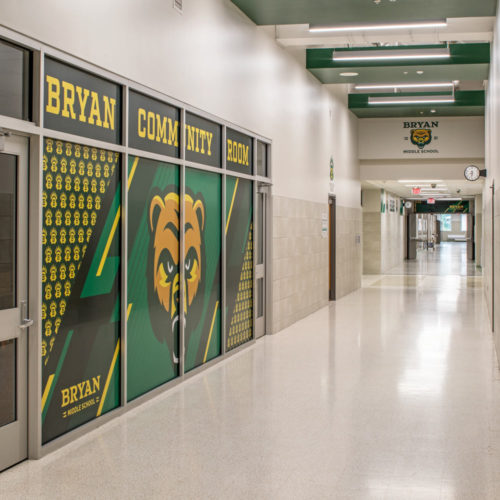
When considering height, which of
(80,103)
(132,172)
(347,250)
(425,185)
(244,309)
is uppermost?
(425,185)

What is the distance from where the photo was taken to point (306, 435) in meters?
5.06

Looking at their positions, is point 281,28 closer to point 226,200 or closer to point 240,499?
point 226,200

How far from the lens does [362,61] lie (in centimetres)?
1089

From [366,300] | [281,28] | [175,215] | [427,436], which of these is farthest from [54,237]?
[366,300]

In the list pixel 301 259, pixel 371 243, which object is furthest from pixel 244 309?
pixel 371 243

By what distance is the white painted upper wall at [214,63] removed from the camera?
15.9ft

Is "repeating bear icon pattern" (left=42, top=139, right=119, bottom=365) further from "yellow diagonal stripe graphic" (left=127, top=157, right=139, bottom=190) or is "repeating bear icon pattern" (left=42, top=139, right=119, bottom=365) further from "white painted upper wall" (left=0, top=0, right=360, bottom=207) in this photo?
"white painted upper wall" (left=0, top=0, right=360, bottom=207)

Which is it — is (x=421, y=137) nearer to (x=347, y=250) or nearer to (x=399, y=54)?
(x=347, y=250)

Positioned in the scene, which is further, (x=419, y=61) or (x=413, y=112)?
(x=413, y=112)

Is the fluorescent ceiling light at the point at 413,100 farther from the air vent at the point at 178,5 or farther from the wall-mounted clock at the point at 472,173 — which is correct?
the air vent at the point at 178,5

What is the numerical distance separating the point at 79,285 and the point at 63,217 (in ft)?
1.79

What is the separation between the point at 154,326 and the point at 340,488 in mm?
2745

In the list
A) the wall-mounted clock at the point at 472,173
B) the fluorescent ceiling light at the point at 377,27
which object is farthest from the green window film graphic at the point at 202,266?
the wall-mounted clock at the point at 472,173

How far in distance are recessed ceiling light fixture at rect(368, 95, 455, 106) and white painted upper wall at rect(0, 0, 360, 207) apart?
896 millimetres
